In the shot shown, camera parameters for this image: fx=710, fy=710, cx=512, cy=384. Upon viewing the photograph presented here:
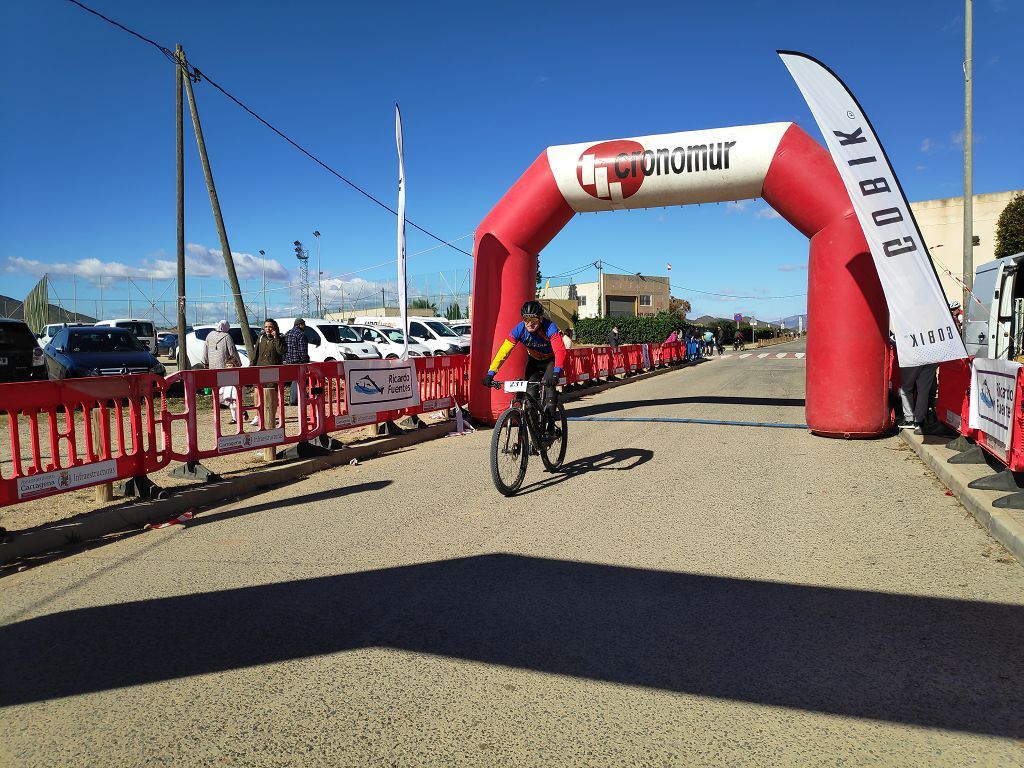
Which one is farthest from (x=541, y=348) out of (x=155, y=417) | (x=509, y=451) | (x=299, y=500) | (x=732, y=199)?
(x=732, y=199)

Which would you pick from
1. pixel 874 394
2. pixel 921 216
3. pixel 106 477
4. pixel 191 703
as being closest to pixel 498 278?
pixel 874 394

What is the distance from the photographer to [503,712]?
296 cm

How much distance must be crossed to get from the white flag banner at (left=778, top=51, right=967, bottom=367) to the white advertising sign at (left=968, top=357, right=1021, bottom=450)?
3.12 feet

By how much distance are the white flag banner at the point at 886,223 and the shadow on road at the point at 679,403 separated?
6.17 metres

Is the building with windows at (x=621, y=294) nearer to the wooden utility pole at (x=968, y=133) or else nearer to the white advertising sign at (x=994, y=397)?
the wooden utility pole at (x=968, y=133)

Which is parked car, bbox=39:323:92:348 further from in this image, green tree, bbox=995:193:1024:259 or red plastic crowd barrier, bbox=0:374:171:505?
green tree, bbox=995:193:1024:259

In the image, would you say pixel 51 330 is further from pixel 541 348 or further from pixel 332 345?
pixel 541 348

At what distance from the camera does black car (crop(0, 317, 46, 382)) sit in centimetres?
1470

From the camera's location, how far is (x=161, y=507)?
638 cm

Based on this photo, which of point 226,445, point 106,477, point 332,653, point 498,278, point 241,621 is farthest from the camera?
point 498,278

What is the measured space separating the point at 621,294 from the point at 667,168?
82257mm

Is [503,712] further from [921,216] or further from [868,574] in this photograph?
[921,216]

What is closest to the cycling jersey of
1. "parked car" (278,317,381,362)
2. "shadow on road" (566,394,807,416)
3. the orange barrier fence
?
the orange barrier fence

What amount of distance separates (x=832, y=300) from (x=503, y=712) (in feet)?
28.3
